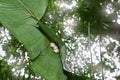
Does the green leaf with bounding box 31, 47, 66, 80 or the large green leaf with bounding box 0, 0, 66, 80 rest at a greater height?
the large green leaf with bounding box 0, 0, 66, 80

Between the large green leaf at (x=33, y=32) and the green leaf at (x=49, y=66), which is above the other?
the large green leaf at (x=33, y=32)

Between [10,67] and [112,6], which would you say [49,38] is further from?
[10,67]

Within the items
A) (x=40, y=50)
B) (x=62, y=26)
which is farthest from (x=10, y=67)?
(x=40, y=50)

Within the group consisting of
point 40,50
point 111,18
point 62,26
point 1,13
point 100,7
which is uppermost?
point 1,13

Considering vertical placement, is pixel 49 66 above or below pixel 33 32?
below

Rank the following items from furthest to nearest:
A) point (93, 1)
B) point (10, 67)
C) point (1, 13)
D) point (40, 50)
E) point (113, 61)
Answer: point (10, 67) → point (113, 61) → point (93, 1) → point (40, 50) → point (1, 13)

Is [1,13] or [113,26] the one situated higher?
[1,13]

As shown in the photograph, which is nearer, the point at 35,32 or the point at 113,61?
the point at 35,32

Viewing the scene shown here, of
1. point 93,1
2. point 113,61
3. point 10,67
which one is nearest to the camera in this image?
point 93,1
